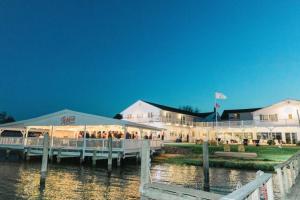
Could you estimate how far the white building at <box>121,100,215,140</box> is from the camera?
42.7 metres

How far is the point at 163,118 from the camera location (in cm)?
4256

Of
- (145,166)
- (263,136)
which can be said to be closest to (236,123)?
(263,136)

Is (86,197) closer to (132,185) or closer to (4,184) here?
(132,185)

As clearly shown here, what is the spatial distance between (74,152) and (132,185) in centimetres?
1100

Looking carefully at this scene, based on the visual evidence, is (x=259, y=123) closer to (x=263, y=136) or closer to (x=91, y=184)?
(x=263, y=136)

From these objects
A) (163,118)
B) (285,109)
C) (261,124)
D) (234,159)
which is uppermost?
(285,109)

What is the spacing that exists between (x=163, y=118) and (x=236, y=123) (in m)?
12.9

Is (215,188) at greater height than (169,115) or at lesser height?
lesser

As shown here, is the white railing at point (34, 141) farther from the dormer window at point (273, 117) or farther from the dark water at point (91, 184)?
the dormer window at point (273, 117)

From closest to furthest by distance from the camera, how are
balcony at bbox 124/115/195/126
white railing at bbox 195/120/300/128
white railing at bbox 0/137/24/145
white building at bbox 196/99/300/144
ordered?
white railing at bbox 0/137/24/145 < white railing at bbox 195/120/300/128 < white building at bbox 196/99/300/144 < balcony at bbox 124/115/195/126

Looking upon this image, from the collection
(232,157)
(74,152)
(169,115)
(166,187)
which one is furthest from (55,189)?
(169,115)

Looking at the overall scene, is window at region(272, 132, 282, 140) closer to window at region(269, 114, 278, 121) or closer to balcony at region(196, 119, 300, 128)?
balcony at region(196, 119, 300, 128)

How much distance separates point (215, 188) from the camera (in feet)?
40.8

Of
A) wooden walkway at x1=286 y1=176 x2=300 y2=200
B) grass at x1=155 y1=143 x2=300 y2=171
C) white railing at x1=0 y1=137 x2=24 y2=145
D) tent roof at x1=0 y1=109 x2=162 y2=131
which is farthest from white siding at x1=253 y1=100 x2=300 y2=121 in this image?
white railing at x1=0 y1=137 x2=24 y2=145
